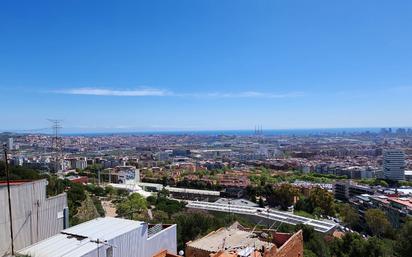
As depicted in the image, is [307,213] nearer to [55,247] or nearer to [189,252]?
[189,252]

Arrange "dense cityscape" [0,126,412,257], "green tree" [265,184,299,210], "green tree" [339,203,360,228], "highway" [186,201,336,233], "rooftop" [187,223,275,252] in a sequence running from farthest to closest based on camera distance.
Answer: "green tree" [265,184,299,210] < "green tree" [339,203,360,228] < "highway" [186,201,336,233] < "dense cityscape" [0,126,412,257] < "rooftop" [187,223,275,252]

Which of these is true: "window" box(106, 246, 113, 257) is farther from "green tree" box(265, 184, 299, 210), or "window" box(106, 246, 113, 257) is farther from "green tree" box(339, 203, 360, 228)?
"green tree" box(265, 184, 299, 210)

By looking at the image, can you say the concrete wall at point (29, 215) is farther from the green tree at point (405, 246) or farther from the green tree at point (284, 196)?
the green tree at point (284, 196)

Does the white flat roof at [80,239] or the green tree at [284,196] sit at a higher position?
the white flat roof at [80,239]

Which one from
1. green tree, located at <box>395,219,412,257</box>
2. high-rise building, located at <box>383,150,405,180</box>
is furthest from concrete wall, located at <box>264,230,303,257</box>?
high-rise building, located at <box>383,150,405,180</box>

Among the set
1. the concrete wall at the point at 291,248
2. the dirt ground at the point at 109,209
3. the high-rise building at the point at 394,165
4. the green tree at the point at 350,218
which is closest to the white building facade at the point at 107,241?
the concrete wall at the point at 291,248

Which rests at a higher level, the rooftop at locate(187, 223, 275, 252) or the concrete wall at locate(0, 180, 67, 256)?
the concrete wall at locate(0, 180, 67, 256)

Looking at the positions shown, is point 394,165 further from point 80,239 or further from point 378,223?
point 80,239

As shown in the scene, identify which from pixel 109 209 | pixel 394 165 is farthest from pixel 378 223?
pixel 394 165

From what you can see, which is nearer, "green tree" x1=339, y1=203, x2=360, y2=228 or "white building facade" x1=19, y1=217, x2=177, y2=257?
"white building facade" x1=19, y1=217, x2=177, y2=257

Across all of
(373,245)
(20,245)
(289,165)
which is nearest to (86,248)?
(20,245)
